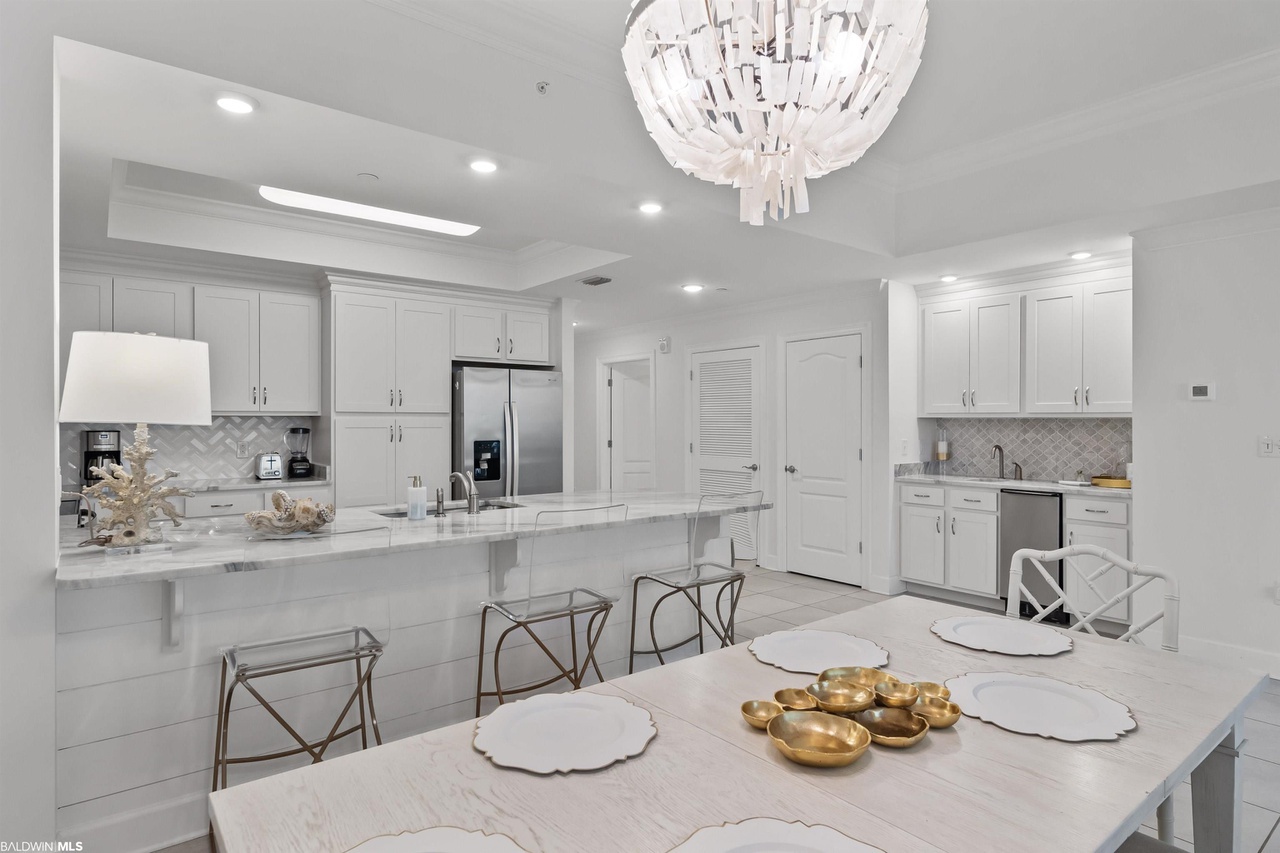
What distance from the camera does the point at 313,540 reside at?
2391 mm

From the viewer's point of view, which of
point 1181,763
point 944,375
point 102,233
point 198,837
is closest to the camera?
point 1181,763

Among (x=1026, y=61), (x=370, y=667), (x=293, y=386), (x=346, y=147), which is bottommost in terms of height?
(x=370, y=667)

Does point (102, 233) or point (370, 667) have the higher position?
point (102, 233)

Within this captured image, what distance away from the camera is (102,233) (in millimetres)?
3703

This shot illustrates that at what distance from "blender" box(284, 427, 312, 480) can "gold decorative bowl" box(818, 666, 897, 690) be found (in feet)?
14.1

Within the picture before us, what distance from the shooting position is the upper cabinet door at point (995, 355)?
470 centimetres

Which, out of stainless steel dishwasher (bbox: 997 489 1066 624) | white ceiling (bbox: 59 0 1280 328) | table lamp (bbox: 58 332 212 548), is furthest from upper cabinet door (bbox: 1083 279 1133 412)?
table lamp (bbox: 58 332 212 548)

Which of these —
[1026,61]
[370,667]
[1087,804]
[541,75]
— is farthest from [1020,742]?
[1026,61]

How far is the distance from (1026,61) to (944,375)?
2.68 m

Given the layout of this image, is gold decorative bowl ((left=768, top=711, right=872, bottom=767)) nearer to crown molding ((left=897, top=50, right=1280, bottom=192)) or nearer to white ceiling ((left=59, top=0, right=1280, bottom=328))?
white ceiling ((left=59, top=0, right=1280, bottom=328))

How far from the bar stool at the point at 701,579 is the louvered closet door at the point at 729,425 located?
2.18 metres

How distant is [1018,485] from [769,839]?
4259 millimetres

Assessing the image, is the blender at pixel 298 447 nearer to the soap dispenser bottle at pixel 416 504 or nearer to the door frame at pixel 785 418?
the soap dispenser bottle at pixel 416 504

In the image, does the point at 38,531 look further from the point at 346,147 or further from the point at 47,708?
the point at 346,147
